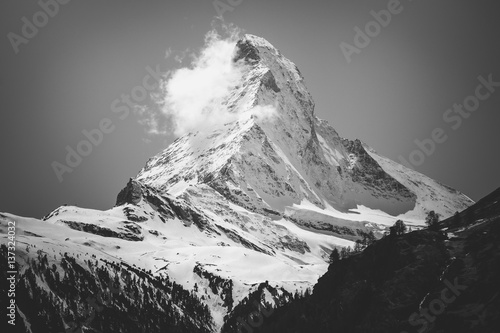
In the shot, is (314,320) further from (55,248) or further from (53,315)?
(55,248)

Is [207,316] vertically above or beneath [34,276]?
beneath

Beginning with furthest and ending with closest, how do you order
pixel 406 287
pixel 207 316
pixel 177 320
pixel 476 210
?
pixel 207 316
pixel 177 320
pixel 476 210
pixel 406 287

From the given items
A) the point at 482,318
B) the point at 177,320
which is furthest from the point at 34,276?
the point at 482,318

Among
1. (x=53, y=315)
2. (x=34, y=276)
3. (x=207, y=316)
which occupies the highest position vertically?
(x=34, y=276)

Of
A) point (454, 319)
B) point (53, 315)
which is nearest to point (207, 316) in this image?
point (53, 315)

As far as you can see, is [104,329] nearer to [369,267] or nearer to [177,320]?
[177,320]

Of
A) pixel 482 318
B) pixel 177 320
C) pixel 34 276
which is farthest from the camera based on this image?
pixel 177 320

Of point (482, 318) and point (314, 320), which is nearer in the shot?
point (482, 318)
